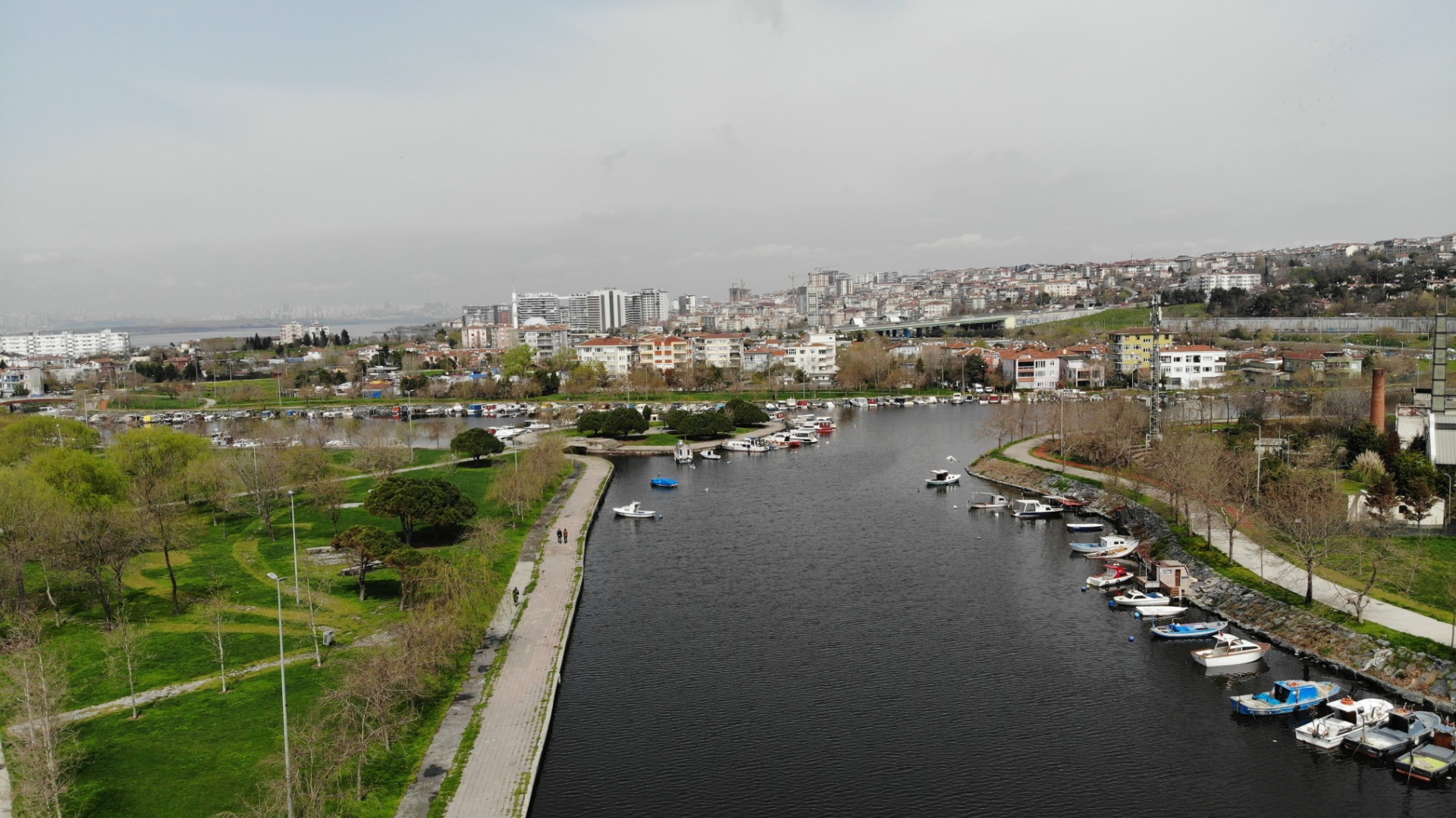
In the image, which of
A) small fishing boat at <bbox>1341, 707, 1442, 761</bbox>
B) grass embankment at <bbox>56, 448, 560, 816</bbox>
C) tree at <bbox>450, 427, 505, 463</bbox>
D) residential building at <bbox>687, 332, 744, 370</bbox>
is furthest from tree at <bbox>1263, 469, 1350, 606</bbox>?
residential building at <bbox>687, 332, 744, 370</bbox>

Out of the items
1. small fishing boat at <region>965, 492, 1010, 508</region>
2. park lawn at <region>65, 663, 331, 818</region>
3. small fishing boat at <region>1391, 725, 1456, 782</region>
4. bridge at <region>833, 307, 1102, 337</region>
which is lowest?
small fishing boat at <region>1391, 725, 1456, 782</region>

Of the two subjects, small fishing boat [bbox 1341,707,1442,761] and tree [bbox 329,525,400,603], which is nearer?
small fishing boat [bbox 1341,707,1442,761]

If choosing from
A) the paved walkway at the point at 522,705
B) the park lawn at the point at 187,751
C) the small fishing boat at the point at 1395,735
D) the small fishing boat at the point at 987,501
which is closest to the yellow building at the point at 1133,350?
the small fishing boat at the point at 987,501

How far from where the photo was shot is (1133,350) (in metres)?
57.9

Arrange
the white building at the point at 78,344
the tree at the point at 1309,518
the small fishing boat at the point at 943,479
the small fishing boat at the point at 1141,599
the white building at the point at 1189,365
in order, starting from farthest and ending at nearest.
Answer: the white building at the point at 78,344, the white building at the point at 1189,365, the small fishing boat at the point at 943,479, the small fishing boat at the point at 1141,599, the tree at the point at 1309,518

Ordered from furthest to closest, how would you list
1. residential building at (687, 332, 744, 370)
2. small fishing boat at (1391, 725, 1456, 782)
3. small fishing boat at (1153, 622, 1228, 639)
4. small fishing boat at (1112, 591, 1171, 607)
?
residential building at (687, 332, 744, 370) < small fishing boat at (1112, 591, 1171, 607) < small fishing boat at (1153, 622, 1228, 639) < small fishing boat at (1391, 725, 1456, 782)

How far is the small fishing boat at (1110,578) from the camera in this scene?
1952 cm

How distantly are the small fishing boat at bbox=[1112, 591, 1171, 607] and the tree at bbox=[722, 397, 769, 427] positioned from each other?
26.5 meters

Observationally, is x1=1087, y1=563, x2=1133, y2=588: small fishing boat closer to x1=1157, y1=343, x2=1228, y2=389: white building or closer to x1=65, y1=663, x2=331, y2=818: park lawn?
x1=65, y1=663, x2=331, y2=818: park lawn

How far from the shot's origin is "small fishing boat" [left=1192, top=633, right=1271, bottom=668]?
15.1 metres

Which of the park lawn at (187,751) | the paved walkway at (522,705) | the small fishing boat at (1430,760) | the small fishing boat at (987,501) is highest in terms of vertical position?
the park lawn at (187,751)

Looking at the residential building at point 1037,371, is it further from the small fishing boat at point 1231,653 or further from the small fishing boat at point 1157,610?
the small fishing boat at point 1231,653

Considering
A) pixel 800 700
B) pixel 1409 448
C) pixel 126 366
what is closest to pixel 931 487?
pixel 1409 448

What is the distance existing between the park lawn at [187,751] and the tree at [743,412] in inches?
1236
